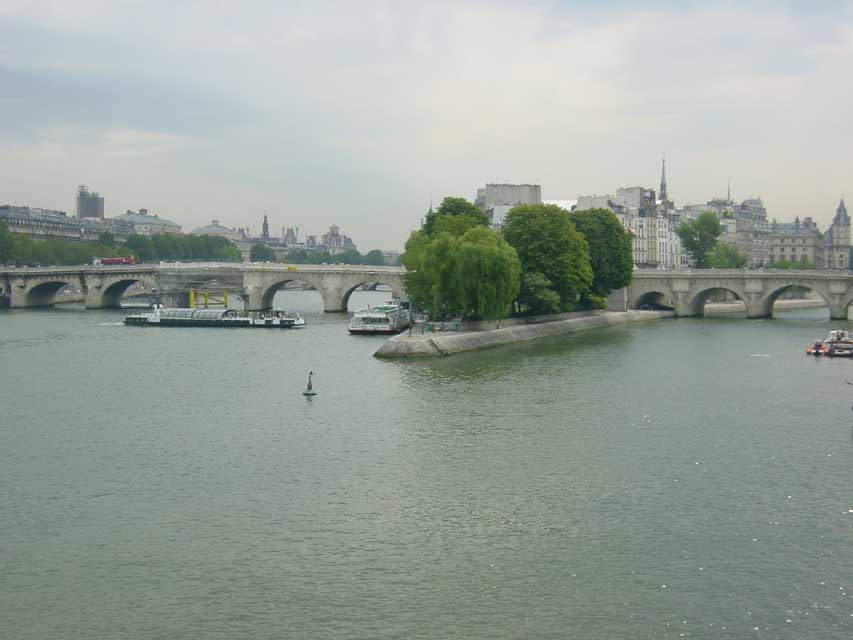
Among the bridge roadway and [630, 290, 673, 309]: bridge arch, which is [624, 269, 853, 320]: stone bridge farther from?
[630, 290, 673, 309]: bridge arch

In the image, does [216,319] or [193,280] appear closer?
[216,319]

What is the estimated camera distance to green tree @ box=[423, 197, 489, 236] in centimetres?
9471

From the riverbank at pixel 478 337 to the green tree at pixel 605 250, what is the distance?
12.8 feet

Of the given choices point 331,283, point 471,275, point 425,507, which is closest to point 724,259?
point 331,283

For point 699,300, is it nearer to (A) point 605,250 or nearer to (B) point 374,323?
(A) point 605,250

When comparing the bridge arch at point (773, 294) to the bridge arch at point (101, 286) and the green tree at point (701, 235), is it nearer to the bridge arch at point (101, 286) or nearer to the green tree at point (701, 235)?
the green tree at point (701, 235)

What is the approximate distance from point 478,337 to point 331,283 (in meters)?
46.4

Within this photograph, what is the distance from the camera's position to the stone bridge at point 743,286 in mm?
101312


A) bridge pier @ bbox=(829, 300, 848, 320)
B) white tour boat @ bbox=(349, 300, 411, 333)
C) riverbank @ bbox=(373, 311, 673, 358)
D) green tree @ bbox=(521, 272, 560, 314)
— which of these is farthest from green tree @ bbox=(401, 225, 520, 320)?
bridge pier @ bbox=(829, 300, 848, 320)

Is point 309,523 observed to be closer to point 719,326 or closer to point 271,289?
point 719,326

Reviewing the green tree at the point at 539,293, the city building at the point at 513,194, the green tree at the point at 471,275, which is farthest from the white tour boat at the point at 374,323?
the city building at the point at 513,194

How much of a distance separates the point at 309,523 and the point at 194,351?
1766 inches

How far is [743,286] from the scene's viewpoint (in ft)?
353

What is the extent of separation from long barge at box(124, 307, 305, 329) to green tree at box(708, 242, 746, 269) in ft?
273
